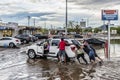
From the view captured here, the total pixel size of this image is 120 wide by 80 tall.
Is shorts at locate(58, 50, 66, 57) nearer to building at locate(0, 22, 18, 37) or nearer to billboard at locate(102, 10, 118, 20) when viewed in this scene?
billboard at locate(102, 10, 118, 20)

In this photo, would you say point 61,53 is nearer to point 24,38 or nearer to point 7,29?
point 24,38

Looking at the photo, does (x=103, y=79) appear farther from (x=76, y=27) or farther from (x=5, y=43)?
(x=76, y=27)

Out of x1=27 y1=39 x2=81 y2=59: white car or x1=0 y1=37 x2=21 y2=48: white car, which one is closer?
x1=27 y1=39 x2=81 y2=59: white car

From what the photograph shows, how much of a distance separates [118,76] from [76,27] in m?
118

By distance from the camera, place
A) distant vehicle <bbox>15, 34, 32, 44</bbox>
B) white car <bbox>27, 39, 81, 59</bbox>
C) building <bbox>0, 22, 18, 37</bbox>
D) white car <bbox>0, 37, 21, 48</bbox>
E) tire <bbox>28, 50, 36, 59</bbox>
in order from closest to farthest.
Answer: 1. white car <bbox>27, 39, 81, 59</bbox>
2. tire <bbox>28, 50, 36, 59</bbox>
3. white car <bbox>0, 37, 21, 48</bbox>
4. distant vehicle <bbox>15, 34, 32, 44</bbox>
5. building <bbox>0, 22, 18, 37</bbox>

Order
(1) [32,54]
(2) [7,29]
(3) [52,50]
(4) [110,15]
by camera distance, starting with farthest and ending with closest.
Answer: (2) [7,29], (1) [32,54], (4) [110,15], (3) [52,50]

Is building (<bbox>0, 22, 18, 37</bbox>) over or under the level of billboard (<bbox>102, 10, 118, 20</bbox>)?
under

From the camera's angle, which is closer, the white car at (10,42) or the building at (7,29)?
the white car at (10,42)

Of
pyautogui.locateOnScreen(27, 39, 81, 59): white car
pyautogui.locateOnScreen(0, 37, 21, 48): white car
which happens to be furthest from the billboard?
pyautogui.locateOnScreen(0, 37, 21, 48): white car

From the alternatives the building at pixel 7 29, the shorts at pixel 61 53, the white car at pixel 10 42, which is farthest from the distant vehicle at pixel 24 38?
the shorts at pixel 61 53

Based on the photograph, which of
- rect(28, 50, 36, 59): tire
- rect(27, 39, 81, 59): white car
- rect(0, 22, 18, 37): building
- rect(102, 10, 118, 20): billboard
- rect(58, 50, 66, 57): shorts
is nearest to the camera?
rect(58, 50, 66, 57): shorts

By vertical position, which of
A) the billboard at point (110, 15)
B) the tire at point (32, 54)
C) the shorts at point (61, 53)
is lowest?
the tire at point (32, 54)

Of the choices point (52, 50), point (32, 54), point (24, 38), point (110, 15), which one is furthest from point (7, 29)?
point (52, 50)

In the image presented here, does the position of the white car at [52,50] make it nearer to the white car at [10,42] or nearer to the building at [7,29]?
the white car at [10,42]
